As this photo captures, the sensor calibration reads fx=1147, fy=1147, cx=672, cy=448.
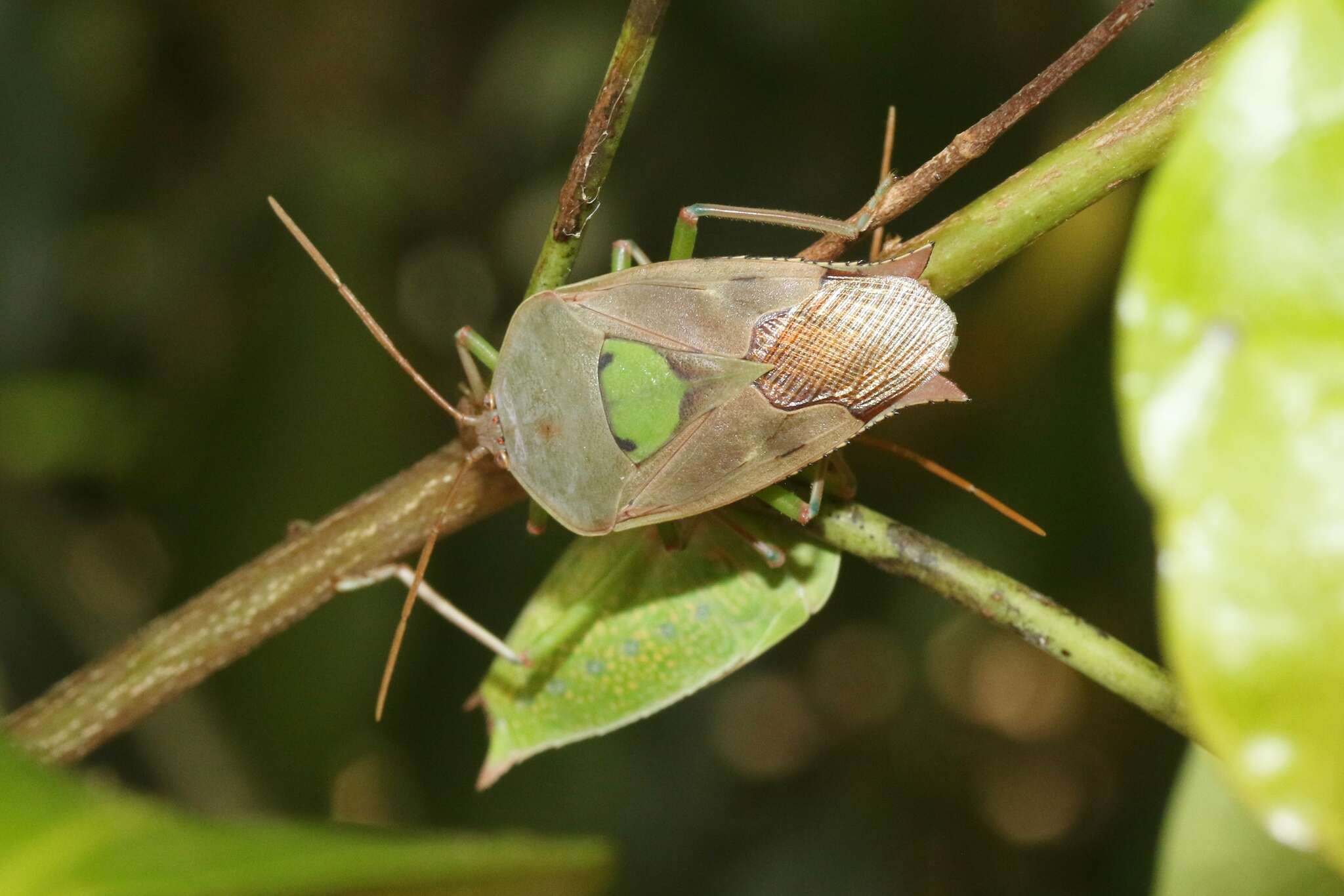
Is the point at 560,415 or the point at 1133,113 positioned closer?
the point at 1133,113

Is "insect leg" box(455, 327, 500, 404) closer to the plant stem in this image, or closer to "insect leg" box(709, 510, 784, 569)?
the plant stem

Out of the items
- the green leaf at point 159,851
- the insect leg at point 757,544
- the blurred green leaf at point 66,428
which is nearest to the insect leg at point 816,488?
the insect leg at point 757,544

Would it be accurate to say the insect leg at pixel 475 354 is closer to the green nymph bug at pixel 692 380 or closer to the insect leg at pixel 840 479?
the green nymph bug at pixel 692 380

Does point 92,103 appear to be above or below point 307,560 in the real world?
above

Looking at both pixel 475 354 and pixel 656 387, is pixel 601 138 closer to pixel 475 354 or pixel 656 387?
pixel 656 387

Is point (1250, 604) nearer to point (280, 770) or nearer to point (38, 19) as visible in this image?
point (280, 770)

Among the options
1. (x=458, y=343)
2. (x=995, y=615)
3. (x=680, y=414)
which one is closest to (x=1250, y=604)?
(x=995, y=615)

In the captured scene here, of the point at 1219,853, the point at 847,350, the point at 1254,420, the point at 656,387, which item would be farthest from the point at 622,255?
the point at 1254,420

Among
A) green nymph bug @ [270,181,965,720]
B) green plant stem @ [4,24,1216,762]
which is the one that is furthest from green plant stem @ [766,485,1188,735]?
green nymph bug @ [270,181,965,720]
